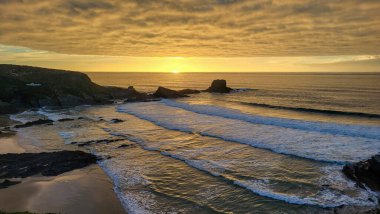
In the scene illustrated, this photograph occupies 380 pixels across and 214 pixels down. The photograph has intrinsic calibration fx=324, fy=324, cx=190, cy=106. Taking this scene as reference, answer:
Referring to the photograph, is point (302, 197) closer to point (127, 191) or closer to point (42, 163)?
point (127, 191)

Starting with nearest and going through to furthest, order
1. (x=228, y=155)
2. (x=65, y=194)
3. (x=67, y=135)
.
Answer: (x=65, y=194)
(x=228, y=155)
(x=67, y=135)

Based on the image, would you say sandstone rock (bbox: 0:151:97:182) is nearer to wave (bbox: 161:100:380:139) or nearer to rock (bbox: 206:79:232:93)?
wave (bbox: 161:100:380:139)

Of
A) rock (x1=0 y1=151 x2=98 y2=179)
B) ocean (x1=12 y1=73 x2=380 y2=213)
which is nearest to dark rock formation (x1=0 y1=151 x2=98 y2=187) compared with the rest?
rock (x1=0 y1=151 x2=98 y2=179)

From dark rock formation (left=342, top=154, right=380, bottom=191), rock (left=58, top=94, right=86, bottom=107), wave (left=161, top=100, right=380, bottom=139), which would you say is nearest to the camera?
dark rock formation (left=342, top=154, right=380, bottom=191)

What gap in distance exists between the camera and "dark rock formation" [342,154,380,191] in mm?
19967

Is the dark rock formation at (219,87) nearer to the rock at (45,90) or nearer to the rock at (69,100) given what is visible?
the rock at (45,90)

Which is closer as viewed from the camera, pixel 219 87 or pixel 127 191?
pixel 127 191

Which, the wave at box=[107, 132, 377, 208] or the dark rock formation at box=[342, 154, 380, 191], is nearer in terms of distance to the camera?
the wave at box=[107, 132, 377, 208]

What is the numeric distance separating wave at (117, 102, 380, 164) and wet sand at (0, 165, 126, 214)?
610 inches

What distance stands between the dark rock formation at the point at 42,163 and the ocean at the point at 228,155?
2219 millimetres

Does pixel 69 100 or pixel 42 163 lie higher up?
pixel 69 100

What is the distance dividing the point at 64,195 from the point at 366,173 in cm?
1924

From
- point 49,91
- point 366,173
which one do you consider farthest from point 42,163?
point 49,91

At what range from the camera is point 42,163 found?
25703 mm
